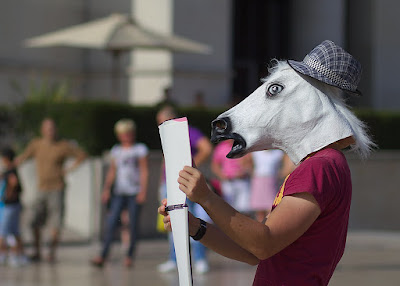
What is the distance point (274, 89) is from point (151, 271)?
6.88 meters

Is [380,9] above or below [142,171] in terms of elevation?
above

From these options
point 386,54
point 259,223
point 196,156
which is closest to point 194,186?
point 259,223

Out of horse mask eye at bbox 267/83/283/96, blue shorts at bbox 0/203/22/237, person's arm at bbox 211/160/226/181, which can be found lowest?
blue shorts at bbox 0/203/22/237

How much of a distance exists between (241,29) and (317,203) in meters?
21.3

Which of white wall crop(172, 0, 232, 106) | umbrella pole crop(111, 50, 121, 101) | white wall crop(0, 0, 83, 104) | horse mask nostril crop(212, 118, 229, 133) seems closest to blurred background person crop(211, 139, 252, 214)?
umbrella pole crop(111, 50, 121, 101)

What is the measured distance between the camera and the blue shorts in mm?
9875

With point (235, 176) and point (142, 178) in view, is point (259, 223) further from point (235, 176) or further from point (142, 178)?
point (235, 176)

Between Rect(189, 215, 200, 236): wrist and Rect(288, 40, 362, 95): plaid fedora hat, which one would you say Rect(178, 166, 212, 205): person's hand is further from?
Rect(288, 40, 362, 95): plaid fedora hat

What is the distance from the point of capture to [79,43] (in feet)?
45.5

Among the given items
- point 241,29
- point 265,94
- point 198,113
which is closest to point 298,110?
point 265,94

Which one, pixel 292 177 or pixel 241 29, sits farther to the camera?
pixel 241 29

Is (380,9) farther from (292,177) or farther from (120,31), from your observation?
(292,177)

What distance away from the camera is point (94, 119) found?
41.5 feet

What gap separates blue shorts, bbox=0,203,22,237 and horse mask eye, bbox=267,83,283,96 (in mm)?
7652
